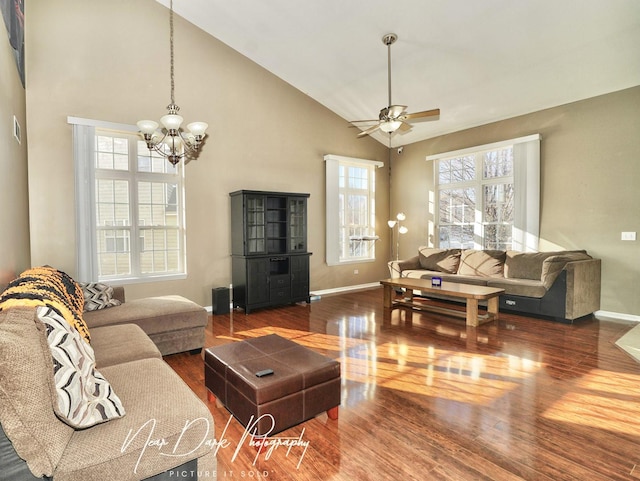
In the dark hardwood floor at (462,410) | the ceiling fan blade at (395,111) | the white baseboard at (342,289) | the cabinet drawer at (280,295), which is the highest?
the ceiling fan blade at (395,111)

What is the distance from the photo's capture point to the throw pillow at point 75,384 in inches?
49.9

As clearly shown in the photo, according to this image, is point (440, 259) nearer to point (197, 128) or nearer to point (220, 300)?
point (220, 300)

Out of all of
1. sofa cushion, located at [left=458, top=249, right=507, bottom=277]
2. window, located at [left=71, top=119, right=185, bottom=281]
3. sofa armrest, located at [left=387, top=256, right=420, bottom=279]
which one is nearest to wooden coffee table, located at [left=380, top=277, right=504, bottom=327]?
sofa armrest, located at [left=387, top=256, right=420, bottom=279]

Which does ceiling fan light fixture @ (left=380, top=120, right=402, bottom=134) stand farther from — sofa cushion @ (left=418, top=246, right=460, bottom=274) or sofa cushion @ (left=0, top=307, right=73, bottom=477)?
sofa cushion @ (left=0, top=307, right=73, bottom=477)

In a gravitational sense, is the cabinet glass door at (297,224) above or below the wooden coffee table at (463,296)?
above

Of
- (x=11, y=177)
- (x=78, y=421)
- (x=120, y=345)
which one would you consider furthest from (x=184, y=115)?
(x=78, y=421)

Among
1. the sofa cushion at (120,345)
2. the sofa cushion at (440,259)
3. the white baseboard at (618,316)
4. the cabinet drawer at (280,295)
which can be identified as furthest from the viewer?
the sofa cushion at (440,259)

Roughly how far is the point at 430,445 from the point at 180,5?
5697mm

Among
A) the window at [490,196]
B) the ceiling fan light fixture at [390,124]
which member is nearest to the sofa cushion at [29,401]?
the ceiling fan light fixture at [390,124]

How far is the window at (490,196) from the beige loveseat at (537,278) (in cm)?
48

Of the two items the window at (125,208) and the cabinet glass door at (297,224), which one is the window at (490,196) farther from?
the window at (125,208)

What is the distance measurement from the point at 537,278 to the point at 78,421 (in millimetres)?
5453

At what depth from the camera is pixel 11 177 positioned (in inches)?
111

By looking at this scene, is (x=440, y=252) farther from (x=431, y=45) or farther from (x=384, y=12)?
(x=384, y=12)
